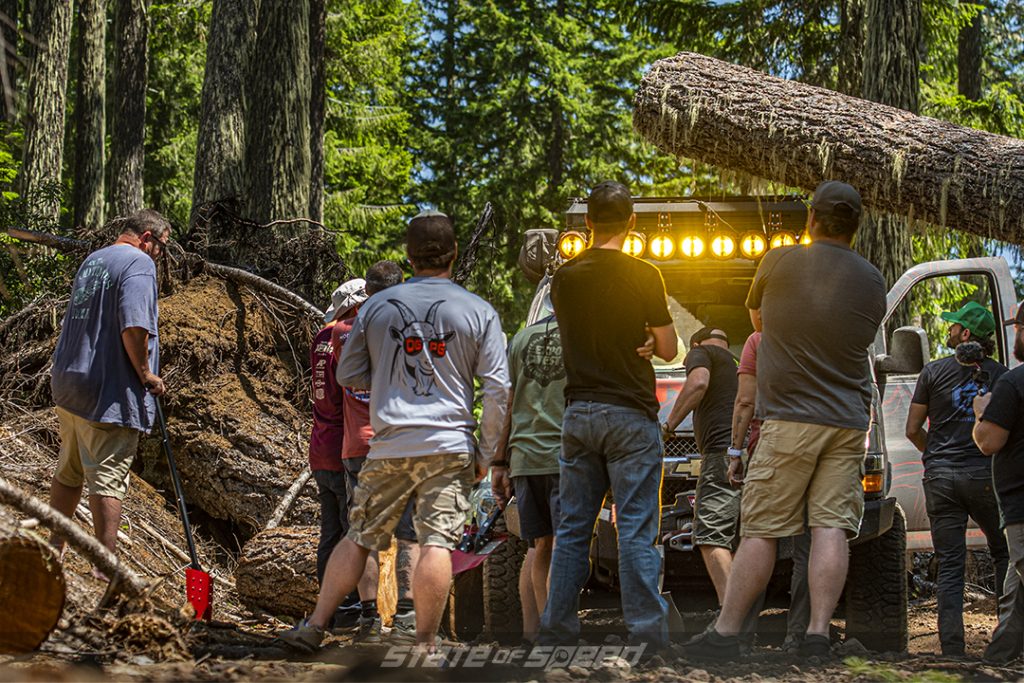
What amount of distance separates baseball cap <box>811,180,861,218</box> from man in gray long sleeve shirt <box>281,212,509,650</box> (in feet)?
5.44

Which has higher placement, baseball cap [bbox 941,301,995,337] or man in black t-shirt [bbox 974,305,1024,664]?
baseball cap [bbox 941,301,995,337]

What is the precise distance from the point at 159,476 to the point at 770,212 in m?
4.97

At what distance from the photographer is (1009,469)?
6.40 meters

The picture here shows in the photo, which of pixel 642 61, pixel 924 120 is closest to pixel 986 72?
pixel 642 61

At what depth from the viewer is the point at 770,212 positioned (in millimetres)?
9086

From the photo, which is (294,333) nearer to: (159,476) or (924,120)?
(159,476)

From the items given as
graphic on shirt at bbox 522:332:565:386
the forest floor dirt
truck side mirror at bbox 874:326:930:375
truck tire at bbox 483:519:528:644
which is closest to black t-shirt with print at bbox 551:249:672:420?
Answer: graphic on shirt at bbox 522:332:565:386

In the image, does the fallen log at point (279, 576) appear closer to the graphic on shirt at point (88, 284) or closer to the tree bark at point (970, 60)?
the graphic on shirt at point (88, 284)

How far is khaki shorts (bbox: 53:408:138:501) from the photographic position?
262 inches

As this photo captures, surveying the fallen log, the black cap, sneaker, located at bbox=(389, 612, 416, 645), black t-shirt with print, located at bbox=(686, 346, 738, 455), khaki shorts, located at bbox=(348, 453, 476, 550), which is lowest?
the fallen log

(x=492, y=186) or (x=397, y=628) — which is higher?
(x=492, y=186)

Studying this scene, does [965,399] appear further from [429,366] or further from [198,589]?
[198,589]

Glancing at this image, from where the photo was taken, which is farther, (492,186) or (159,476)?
(492,186)

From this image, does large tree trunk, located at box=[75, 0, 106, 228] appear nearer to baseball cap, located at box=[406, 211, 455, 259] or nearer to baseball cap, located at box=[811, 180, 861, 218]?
baseball cap, located at box=[406, 211, 455, 259]
